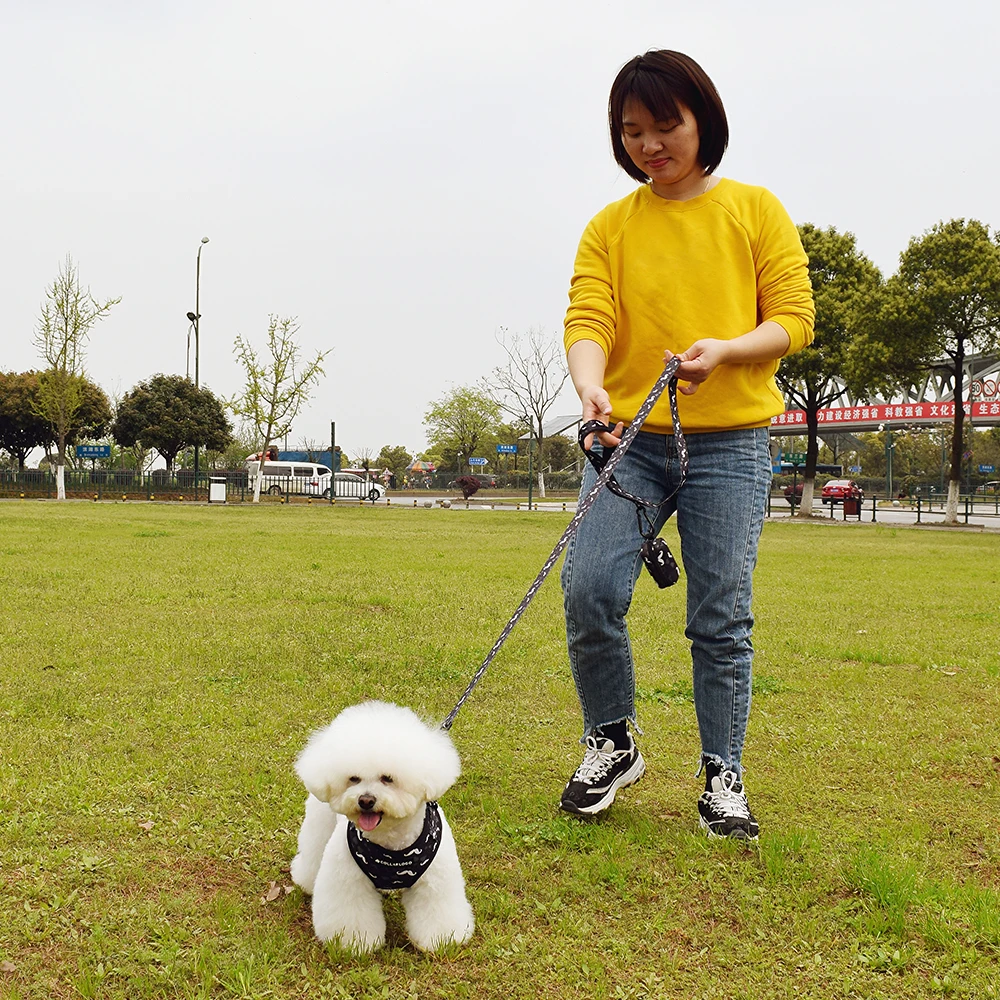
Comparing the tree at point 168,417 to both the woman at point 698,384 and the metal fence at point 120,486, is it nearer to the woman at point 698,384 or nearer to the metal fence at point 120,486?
the metal fence at point 120,486

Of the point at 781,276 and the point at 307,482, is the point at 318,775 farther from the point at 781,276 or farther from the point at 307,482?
the point at 307,482

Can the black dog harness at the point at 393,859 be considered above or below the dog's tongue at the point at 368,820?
below

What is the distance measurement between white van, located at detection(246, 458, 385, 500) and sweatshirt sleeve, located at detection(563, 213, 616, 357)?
34.0 m

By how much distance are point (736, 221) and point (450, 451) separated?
68.9 meters

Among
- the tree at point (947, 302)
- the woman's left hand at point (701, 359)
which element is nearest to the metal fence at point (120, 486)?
the tree at point (947, 302)

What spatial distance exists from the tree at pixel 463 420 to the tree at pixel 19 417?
33.1 m

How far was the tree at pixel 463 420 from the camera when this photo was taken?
6950cm

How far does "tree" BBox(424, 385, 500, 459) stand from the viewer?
69.5m

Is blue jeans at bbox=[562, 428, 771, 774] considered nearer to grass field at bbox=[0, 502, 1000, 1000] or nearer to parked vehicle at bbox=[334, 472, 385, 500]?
grass field at bbox=[0, 502, 1000, 1000]

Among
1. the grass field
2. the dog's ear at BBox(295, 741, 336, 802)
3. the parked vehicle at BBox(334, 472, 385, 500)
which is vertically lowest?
the grass field

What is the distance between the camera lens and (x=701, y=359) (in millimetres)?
2523

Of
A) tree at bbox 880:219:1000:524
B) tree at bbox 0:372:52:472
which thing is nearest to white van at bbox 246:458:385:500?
tree at bbox 0:372:52:472

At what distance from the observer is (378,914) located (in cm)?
225

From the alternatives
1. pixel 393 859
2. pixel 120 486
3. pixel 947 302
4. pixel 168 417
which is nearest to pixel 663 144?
pixel 393 859
